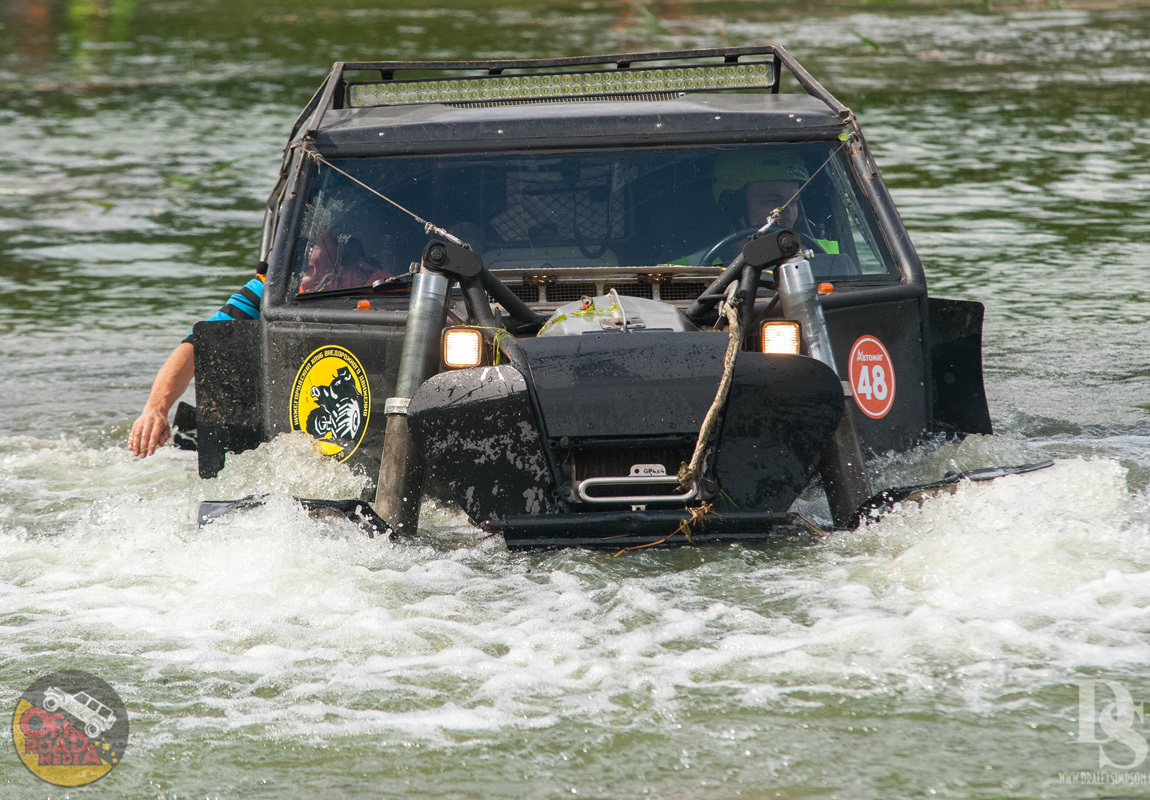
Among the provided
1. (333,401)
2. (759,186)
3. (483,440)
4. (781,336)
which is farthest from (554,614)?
(759,186)

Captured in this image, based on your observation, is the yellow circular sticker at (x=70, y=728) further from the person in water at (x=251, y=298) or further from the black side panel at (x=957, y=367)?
the black side panel at (x=957, y=367)

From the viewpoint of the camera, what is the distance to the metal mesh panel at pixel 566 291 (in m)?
5.65

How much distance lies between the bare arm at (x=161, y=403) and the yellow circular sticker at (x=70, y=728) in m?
2.05

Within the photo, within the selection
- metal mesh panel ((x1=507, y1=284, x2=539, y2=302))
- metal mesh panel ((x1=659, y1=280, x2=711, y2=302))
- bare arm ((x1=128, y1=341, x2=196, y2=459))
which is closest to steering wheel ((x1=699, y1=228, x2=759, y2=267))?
metal mesh panel ((x1=659, y1=280, x2=711, y2=302))

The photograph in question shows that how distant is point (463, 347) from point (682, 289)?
47.3 inches

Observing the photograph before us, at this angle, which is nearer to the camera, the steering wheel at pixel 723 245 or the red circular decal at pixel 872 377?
the red circular decal at pixel 872 377

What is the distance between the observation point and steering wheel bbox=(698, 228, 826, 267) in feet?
19.0

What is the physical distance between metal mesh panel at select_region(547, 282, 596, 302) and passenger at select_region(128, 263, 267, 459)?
1175 mm

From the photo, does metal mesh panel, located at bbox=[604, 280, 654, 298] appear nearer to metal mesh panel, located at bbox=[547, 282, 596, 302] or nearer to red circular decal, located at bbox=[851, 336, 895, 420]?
metal mesh panel, located at bbox=[547, 282, 596, 302]

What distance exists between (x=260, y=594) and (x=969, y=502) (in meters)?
2.43

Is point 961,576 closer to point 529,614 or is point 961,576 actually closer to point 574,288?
point 529,614

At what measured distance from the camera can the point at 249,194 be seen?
15.5 m

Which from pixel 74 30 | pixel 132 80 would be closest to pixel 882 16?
pixel 132 80

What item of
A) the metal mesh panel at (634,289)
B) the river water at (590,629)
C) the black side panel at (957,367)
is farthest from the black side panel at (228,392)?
the black side panel at (957,367)
